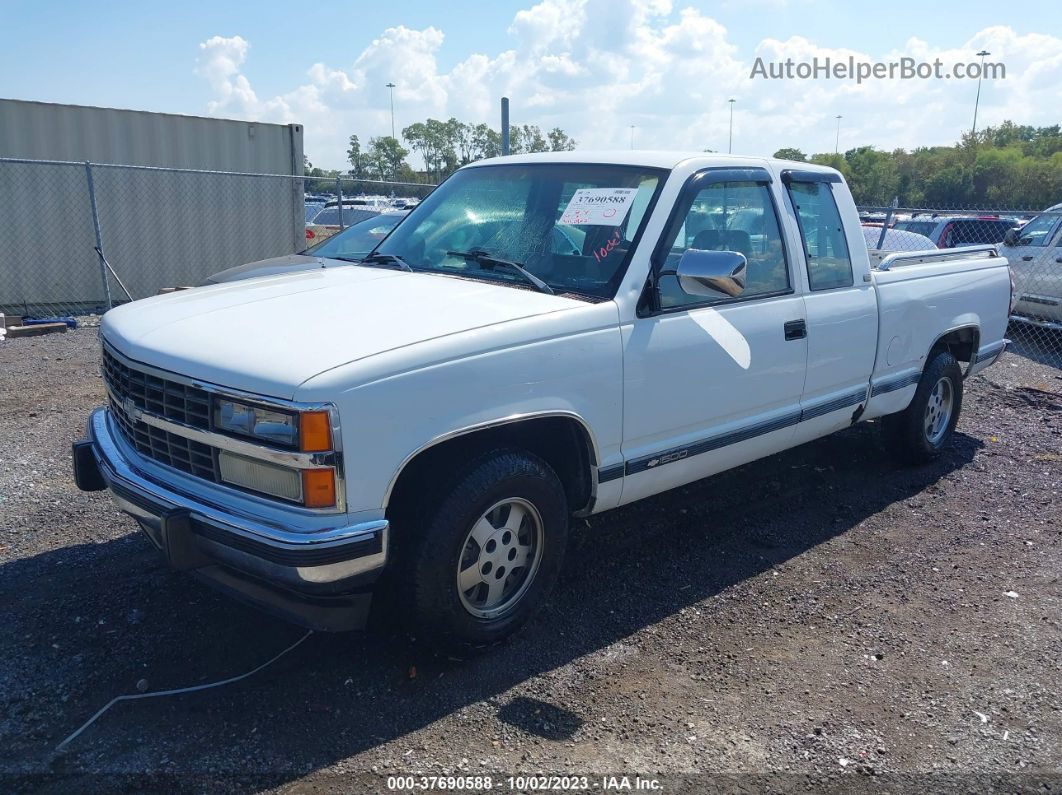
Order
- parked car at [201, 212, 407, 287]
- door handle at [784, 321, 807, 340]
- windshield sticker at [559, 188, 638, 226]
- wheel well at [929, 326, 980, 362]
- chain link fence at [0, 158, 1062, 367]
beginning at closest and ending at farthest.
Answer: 1. windshield sticker at [559, 188, 638, 226]
2. door handle at [784, 321, 807, 340]
3. wheel well at [929, 326, 980, 362]
4. parked car at [201, 212, 407, 287]
5. chain link fence at [0, 158, 1062, 367]

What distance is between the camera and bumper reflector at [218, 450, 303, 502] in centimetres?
290

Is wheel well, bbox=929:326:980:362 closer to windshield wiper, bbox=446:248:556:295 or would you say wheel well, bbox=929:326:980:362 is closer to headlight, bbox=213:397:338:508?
windshield wiper, bbox=446:248:556:295

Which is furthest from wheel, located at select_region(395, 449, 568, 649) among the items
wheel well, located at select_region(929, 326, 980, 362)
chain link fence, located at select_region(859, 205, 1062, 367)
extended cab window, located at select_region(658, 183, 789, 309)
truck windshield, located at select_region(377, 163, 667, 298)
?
chain link fence, located at select_region(859, 205, 1062, 367)

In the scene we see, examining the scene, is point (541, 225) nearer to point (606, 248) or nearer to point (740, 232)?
point (606, 248)

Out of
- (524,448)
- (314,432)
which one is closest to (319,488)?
(314,432)

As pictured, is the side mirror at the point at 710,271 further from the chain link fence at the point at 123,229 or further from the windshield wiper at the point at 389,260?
the chain link fence at the point at 123,229

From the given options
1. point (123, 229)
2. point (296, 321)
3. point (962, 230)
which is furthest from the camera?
point (962, 230)

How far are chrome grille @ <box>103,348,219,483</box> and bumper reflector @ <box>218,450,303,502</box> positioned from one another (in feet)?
0.21

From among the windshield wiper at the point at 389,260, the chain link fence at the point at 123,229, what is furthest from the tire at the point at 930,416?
the chain link fence at the point at 123,229

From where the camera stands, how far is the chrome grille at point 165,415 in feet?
10.2

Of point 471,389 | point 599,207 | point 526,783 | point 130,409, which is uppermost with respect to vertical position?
point 599,207

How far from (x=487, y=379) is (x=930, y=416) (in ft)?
13.8

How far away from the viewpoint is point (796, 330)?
14.8ft

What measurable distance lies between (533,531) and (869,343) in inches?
103
